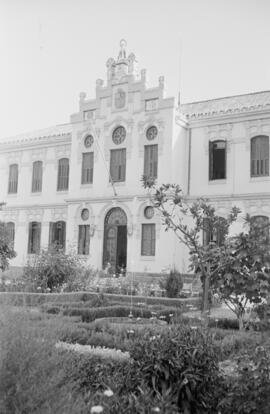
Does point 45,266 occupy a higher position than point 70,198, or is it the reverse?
point 70,198

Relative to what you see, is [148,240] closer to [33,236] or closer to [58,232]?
[58,232]

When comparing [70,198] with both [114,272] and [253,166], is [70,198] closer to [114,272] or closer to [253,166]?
[114,272]

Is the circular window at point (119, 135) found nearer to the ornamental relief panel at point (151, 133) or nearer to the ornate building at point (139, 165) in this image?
the ornate building at point (139, 165)

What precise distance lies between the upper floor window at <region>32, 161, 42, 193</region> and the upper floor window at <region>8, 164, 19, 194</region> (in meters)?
1.56

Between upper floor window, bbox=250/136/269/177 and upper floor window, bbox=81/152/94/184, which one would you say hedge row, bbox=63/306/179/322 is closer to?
upper floor window, bbox=250/136/269/177

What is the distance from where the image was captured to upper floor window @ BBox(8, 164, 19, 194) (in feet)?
107

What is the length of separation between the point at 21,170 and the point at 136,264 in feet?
37.6

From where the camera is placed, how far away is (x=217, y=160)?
80.9 ft

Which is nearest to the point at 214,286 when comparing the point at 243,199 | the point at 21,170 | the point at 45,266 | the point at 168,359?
the point at 168,359

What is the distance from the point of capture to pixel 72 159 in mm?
28453

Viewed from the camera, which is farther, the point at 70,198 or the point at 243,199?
the point at 70,198

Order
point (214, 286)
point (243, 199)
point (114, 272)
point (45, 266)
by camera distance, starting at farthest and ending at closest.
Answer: point (114, 272), point (243, 199), point (45, 266), point (214, 286)

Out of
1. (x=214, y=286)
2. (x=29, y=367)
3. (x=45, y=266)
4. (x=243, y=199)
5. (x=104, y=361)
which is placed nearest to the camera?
(x=29, y=367)

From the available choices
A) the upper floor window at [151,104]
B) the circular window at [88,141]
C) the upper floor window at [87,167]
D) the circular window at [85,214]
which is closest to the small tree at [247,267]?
the upper floor window at [151,104]
